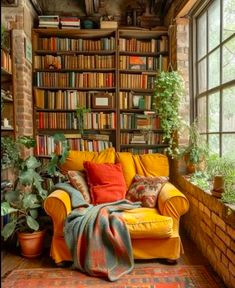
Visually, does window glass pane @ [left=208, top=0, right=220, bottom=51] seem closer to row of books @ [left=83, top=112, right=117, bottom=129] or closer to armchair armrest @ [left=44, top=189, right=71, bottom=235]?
row of books @ [left=83, top=112, right=117, bottom=129]

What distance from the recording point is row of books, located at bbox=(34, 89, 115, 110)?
12.5ft

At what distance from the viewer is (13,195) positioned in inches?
104

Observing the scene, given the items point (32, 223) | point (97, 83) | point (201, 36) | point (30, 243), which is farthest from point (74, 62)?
point (30, 243)

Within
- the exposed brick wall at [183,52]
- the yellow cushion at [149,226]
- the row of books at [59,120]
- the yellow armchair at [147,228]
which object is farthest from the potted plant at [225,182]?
the row of books at [59,120]

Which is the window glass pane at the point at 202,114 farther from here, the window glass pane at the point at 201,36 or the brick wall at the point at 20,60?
the brick wall at the point at 20,60

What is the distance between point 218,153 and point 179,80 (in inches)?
40.0

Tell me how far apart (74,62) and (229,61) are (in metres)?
2.07

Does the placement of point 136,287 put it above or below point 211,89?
below

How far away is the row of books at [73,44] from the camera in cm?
380

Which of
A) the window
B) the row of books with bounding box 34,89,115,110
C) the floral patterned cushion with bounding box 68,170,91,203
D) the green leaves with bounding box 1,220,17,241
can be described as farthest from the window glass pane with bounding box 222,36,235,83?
the green leaves with bounding box 1,220,17,241

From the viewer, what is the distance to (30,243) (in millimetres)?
2619

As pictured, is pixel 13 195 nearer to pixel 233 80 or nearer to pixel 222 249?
pixel 222 249

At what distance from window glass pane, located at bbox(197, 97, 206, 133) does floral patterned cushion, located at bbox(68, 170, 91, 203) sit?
152 centimetres

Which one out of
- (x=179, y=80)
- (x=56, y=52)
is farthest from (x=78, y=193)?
(x=56, y=52)
